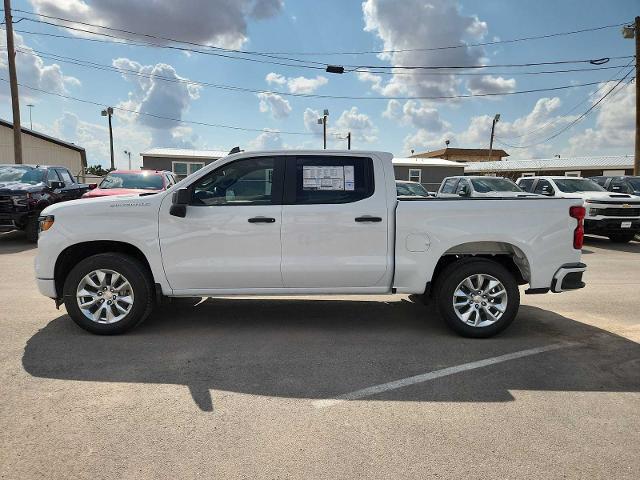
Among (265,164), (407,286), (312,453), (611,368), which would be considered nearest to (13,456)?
(312,453)

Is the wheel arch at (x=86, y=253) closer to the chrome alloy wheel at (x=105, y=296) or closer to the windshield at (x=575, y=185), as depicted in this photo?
the chrome alloy wheel at (x=105, y=296)

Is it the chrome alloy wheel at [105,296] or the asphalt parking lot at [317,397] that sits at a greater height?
the chrome alloy wheel at [105,296]

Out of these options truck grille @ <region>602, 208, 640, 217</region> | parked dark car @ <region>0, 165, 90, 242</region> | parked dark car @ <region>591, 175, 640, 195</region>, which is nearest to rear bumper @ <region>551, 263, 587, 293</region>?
truck grille @ <region>602, 208, 640, 217</region>

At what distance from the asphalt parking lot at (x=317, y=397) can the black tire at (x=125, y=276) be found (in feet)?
0.48

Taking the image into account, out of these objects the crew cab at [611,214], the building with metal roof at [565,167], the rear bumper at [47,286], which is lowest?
the rear bumper at [47,286]

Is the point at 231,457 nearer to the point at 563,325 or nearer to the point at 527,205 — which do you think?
the point at 527,205

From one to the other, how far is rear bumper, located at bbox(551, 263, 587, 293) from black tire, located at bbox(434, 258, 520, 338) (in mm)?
420

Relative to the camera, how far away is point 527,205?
4.99 m

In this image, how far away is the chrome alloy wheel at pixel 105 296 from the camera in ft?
16.4

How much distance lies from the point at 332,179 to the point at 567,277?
2.64 m

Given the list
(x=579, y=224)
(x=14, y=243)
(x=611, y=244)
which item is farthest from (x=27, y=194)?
(x=611, y=244)

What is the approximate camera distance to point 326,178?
16.7ft

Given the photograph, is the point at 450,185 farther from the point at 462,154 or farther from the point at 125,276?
the point at 462,154

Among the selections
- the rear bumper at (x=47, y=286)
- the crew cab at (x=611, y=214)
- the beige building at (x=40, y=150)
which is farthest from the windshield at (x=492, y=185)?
the beige building at (x=40, y=150)
